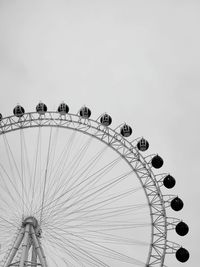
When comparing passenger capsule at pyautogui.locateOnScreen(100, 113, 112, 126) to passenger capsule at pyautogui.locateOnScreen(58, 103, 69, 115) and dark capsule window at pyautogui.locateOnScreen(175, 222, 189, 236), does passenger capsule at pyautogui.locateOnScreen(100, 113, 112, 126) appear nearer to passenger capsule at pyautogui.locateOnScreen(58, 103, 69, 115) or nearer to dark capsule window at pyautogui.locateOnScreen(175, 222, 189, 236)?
passenger capsule at pyautogui.locateOnScreen(58, 103, 69, 115)

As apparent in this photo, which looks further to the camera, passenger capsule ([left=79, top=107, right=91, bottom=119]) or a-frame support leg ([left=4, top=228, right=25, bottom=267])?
→ passenger capsule ([left=79, top=107, right=91, bottom=119])

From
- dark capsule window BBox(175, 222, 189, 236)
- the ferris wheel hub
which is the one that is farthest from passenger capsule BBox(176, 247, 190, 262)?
the ferris wheel hub

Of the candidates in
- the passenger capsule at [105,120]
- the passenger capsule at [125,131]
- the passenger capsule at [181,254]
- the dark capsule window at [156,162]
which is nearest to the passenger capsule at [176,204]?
the dark capsule window at [156,162]

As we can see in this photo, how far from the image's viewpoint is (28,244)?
29359 mm

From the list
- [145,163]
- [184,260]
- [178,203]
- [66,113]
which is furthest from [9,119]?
[184,260]

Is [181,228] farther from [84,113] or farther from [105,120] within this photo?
[84,113]

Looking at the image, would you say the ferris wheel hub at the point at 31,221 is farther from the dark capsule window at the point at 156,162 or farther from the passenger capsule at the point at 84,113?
the dark capsule window at the point at 156,162

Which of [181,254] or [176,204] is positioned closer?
[181,254]

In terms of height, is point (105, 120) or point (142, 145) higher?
point (105, 120)

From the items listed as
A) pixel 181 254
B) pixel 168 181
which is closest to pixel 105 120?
pixel 168 181

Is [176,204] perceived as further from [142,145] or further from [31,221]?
[31,221]

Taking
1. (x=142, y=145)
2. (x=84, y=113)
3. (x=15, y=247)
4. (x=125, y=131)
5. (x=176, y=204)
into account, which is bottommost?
(x=15, y=247)

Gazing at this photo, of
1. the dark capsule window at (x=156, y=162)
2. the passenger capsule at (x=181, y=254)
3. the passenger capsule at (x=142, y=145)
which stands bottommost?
the passenger capsule at (x=181, y=254)

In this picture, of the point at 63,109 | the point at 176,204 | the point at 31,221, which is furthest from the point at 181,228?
the point at 63,109
